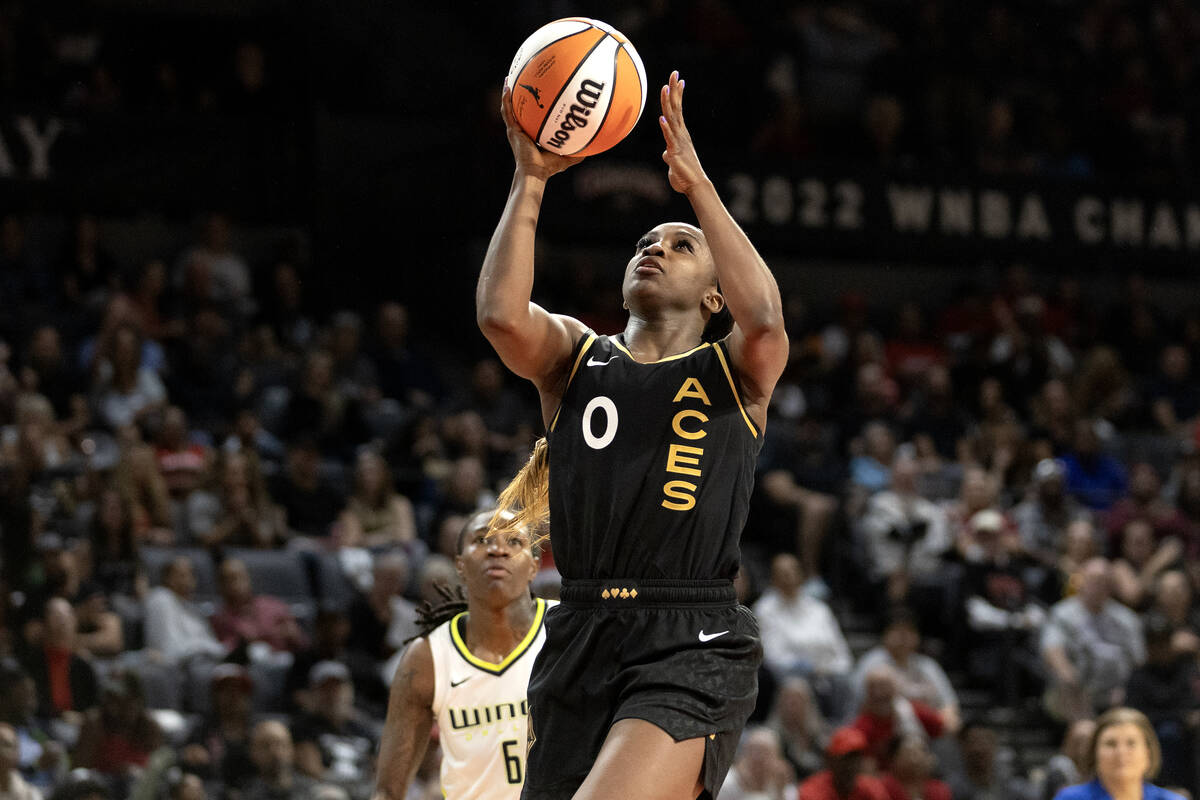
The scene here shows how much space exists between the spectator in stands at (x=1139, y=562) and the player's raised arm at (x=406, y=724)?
8.04 metres

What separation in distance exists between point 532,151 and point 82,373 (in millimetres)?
8152

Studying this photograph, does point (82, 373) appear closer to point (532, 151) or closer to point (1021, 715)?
point (1021, 715)

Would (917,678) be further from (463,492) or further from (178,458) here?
(178,458)

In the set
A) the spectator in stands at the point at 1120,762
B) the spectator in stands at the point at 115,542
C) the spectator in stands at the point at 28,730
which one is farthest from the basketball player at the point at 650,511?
the spectator in stands at the point at 115,542

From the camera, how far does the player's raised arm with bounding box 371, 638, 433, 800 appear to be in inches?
196

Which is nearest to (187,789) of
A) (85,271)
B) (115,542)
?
(115,542)

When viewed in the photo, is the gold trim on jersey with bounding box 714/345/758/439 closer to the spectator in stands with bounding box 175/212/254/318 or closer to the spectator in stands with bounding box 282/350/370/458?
the spectator in stands with bounding box 282/350/370/458

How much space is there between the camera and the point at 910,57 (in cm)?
1688

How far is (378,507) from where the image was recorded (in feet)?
36.0

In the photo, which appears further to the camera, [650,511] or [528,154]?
[528,154]

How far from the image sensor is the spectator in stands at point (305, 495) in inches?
432

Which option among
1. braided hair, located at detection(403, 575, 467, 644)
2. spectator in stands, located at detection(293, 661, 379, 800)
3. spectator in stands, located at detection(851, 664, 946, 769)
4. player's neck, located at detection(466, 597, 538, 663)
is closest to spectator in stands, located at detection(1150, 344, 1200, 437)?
spectator in stands, located at detection(851, 664, 946, 769)

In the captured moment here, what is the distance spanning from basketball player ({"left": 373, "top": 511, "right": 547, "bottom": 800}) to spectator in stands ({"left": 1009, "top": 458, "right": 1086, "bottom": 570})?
792 cm

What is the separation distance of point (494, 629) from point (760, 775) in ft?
13.5
